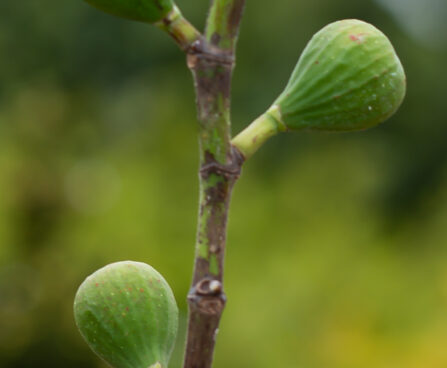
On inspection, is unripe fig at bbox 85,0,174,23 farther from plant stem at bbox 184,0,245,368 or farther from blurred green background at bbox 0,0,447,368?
blurred green background at bbox 0,0,447,368

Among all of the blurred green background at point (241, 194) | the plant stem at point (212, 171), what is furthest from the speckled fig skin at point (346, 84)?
the blurred green background at point (241, 194)

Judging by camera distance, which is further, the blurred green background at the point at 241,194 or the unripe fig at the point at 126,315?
the blurred green background at the point at 241,194

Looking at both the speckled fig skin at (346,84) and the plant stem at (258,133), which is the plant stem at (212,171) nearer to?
the plant stem at (258,133)

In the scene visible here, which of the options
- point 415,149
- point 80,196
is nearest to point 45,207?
point 80,196

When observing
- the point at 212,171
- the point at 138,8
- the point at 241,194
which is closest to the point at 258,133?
the point at 212,171

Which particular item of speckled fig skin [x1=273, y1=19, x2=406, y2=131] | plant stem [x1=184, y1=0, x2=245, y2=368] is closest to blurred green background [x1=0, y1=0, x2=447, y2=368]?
speckled fig skin [x1=273, y1=19, x2=406, y2=131]
